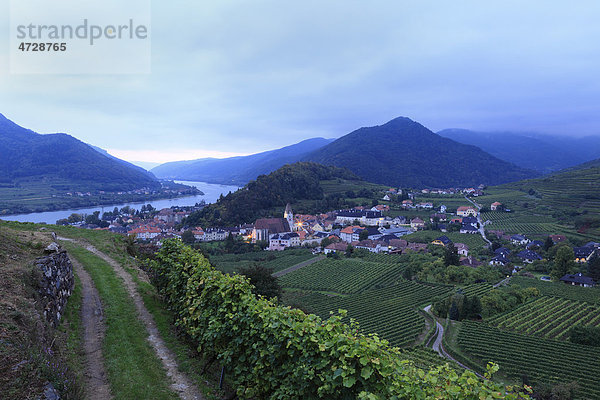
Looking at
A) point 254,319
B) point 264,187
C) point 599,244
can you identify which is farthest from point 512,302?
point 264,187

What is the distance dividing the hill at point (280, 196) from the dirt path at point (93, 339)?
85.5m

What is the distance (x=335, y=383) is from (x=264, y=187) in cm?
11131

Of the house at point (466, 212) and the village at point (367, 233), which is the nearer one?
the village at point (367, 233)

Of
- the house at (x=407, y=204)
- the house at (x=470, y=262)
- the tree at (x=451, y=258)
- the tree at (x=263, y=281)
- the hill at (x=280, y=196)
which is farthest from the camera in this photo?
the house at (x=407, y=204)

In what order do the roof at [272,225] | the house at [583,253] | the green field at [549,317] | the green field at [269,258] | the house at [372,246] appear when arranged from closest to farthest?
the green field at [549,317] < the house at [583,253] < the green field at [269,258] < the house at [372,246] < the roof at [272,225]

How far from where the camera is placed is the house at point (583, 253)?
5691 cm

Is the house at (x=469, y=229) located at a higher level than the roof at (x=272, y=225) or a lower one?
lower

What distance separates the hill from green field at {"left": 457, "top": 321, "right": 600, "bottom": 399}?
77.6 metres

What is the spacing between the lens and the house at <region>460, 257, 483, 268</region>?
56.5m

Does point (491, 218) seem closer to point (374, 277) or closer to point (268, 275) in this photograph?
point (374, 277)

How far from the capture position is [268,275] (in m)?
23.2

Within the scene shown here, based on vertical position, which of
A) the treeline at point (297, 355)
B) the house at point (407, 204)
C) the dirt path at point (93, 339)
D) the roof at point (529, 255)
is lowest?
the roof at point (529, 255)

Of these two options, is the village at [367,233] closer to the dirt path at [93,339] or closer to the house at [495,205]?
the house at [495,205]

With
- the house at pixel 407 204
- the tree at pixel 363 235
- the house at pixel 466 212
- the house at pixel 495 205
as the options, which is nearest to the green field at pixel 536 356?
the tree at pixel 363 235
